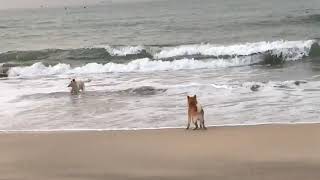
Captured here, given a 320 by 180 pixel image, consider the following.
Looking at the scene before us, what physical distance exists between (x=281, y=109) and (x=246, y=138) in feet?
7.57

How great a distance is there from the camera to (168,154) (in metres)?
6.25

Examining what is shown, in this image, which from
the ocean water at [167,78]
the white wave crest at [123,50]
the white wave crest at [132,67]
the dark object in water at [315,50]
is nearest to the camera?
the ocean water at [167,78]

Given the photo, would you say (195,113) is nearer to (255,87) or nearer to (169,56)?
(255,87)

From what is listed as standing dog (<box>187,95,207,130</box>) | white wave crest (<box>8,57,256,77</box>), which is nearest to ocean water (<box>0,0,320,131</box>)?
white wave crest (<box>8,57,256,77</box>)

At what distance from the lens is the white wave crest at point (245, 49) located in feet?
→ 67.0

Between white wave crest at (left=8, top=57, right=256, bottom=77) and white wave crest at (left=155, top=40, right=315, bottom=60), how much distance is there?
180cm

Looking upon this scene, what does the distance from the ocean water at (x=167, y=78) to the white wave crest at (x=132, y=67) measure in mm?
36

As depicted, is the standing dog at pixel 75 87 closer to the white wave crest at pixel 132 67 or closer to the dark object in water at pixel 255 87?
the dark object in water at pixel 255 87

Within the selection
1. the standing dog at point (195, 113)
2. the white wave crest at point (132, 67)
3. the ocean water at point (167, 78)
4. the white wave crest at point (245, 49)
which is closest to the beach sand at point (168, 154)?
the standing dog at point (195, 113)

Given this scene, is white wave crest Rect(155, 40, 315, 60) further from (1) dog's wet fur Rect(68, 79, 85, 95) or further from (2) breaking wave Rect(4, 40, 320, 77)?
(1) dog's wet fur Rect(68, 79, 85, 95)

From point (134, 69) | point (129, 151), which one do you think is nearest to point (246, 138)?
point (129, 151)

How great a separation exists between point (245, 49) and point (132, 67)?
529cm

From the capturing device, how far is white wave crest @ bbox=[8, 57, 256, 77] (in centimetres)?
1853

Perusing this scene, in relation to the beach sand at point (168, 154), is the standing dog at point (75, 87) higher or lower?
higher
